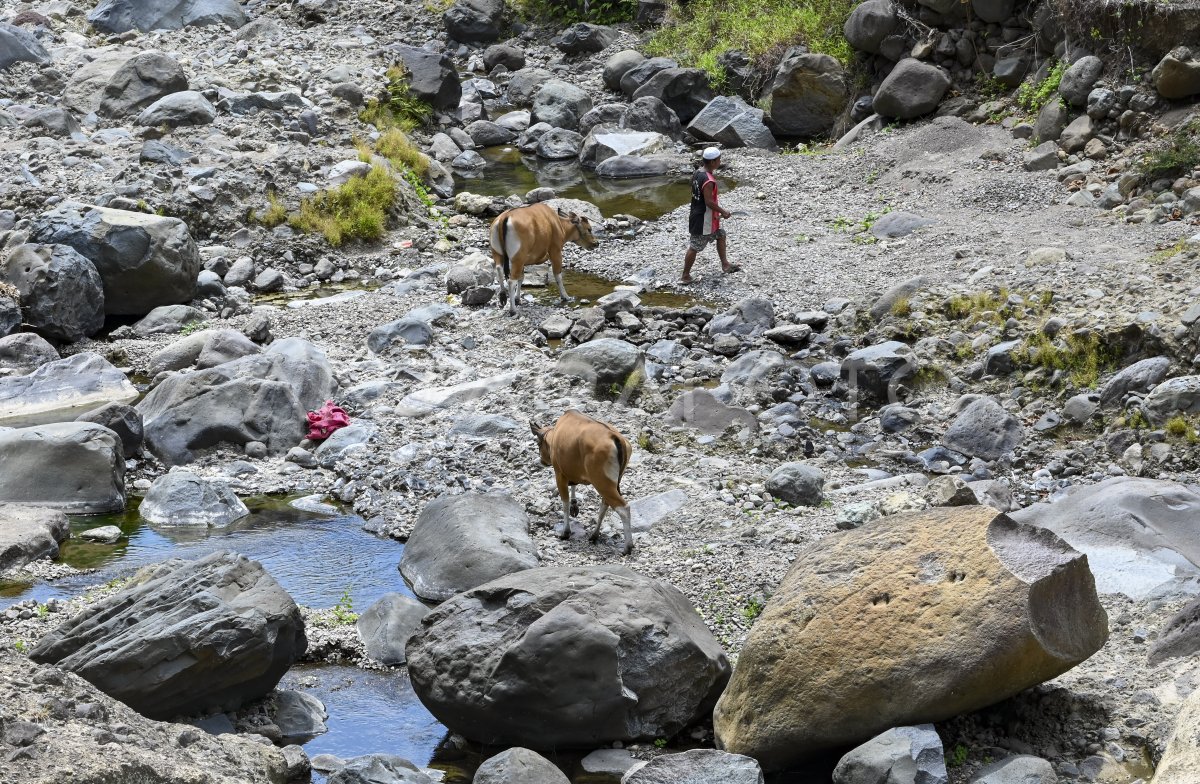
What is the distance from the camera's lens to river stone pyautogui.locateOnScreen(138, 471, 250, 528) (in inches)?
397

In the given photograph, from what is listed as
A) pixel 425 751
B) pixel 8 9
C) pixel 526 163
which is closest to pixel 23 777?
pixel 425 751

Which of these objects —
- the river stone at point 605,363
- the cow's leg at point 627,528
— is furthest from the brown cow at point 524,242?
the cow's leg at point 627,528

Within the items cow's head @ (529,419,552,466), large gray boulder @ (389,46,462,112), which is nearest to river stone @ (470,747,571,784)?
cow's head @ (529,419,552,466)

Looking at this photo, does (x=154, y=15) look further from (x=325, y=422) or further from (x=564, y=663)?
(x=564, y=663)

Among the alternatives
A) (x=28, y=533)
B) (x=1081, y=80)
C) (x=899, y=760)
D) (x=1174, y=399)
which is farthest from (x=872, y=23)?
(x=899, y=760)

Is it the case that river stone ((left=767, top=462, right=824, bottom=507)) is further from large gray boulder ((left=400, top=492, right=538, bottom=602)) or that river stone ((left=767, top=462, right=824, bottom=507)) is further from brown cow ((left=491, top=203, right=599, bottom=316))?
brown cow ((left=491, top=203, right=599, bottom=316))

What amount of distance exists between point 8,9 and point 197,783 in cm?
2556

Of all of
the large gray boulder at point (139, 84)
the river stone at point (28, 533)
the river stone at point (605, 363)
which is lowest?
the river stone at point (605, 363)

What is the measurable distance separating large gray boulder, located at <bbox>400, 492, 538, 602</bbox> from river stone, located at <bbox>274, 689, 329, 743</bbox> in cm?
147

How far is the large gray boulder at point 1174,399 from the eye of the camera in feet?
34.1

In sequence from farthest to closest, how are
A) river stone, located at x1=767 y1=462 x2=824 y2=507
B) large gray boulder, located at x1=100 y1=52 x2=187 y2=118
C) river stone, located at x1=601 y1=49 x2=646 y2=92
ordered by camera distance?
river stone, located at x1=601 y1=49 x2=646 y2=92 → large gray boulder, located at x1=100 y1=52 x2=187 y2=118 → river stone, located at x1=767 y1=462 x2=824 y2=507

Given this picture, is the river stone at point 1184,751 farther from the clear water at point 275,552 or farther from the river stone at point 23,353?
the river stone at point 23,353

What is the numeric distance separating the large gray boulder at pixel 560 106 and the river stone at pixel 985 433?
1489 cm

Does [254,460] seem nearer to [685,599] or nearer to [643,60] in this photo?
[685,599]
